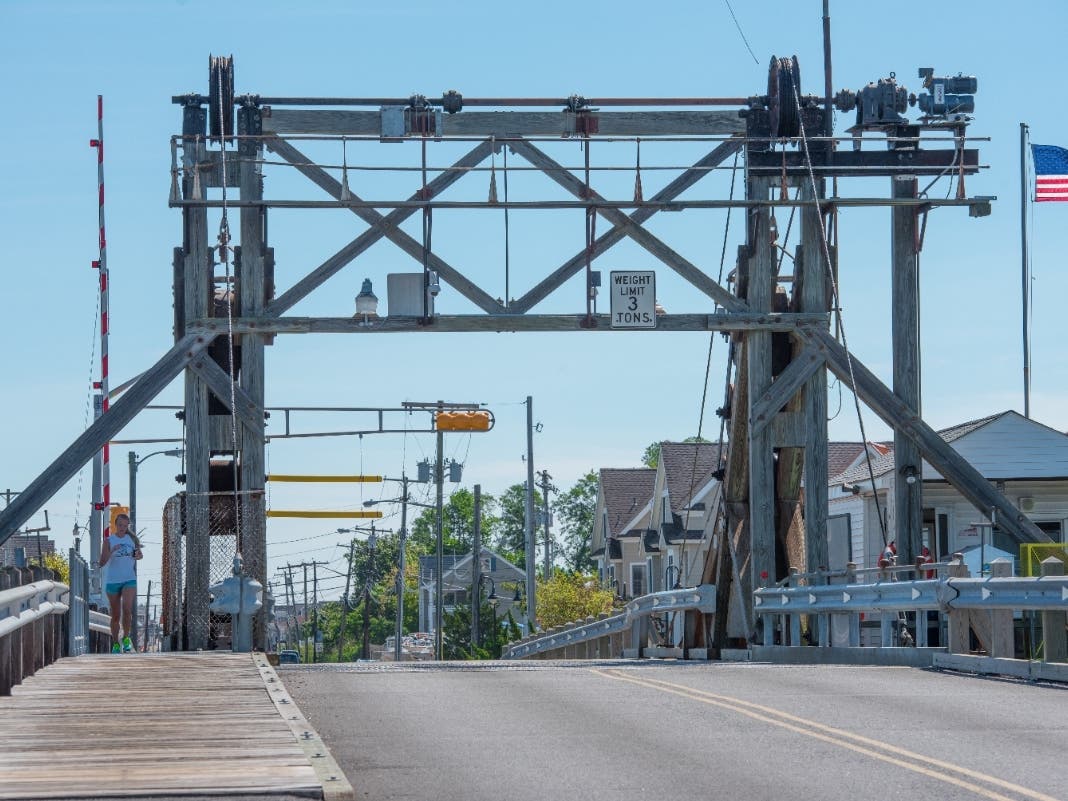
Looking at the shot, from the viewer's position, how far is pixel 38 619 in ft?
54.4

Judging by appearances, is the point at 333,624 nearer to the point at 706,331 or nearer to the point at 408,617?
the point at 408,617

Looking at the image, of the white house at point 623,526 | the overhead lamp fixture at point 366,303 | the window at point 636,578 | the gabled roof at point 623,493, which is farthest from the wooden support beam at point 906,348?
the gabled roof at point 623,493

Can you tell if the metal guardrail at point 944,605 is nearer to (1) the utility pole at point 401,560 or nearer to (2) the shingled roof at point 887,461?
(2) the shingled roof at point 887,461

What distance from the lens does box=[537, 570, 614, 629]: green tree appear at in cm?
6919

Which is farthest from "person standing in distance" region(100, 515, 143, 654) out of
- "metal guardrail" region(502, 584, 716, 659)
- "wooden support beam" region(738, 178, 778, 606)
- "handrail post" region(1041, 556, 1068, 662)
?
"handrail post" region(1041, 556, 1068, 662)

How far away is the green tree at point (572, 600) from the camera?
227ft

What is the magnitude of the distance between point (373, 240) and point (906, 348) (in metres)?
7.56

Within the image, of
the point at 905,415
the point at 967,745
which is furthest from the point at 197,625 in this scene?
the point at 967,745

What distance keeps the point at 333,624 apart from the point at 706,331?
129 metres

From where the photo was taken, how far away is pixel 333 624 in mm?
151375

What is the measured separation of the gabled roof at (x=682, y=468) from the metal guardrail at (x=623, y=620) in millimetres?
12872

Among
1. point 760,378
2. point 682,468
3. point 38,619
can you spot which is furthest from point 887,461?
point 38,619

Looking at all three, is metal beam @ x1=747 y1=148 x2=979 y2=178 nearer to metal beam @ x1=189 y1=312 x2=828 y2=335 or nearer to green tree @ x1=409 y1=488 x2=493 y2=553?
metal beam @ x1=189 y1=312 x2=828 y2=335

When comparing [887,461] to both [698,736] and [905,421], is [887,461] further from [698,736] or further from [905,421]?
[698,736]
